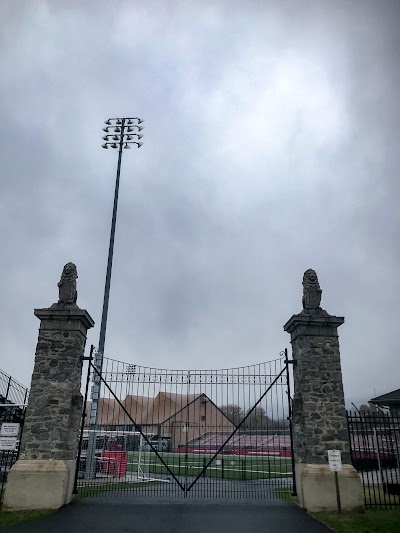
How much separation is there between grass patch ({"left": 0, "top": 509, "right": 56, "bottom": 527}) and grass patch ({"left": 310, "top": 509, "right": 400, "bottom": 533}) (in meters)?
5.28

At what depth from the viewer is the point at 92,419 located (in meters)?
14.4

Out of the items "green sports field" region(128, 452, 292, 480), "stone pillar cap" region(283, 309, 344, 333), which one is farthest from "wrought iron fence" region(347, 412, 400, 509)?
"green sports field" region(128, 452, 292, 480)

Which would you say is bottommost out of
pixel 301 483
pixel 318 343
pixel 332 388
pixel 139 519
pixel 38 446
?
pixel 139 519

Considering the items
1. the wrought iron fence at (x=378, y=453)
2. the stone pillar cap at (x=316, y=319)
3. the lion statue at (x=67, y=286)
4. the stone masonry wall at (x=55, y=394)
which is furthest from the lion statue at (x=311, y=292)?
the lion statue at (x=67, y=286)

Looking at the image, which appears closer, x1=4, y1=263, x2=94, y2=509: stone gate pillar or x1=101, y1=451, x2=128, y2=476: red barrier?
x1=4, y1=263, x2=94, y2=509: stone gate pillar

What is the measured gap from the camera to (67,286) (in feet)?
33.6

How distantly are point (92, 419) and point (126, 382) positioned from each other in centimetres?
495

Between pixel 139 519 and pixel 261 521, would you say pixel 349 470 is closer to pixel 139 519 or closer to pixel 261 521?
pixel 261 521

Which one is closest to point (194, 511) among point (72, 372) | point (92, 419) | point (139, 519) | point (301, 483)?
point (139, 519)

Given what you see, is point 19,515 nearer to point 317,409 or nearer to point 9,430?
point 9,430

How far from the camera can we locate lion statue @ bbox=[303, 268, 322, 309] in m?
10.3

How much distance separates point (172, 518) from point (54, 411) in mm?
3351

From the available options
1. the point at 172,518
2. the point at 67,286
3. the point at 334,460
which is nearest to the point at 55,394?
the point at 67,286

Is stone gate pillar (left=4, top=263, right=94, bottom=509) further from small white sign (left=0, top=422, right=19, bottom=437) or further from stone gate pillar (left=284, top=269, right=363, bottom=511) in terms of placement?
stone gate pillar (left=284, top=269, right=363, bottom=511)
